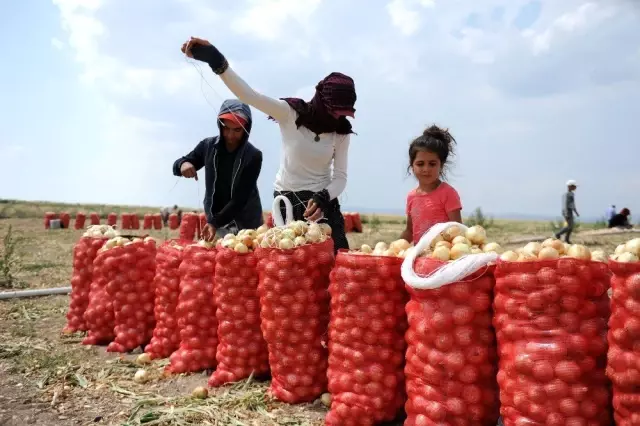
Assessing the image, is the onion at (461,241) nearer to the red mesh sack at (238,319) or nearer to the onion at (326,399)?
the onion at (326,399)

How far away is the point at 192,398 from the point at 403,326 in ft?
4.29

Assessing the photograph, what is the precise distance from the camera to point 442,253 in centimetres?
257

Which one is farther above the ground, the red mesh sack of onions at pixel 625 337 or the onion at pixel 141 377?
the red mesh sack of onions at pixel 625 337

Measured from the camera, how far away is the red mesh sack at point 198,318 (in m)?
3.80

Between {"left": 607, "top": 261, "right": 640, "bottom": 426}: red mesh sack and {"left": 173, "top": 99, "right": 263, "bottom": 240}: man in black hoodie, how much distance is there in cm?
289

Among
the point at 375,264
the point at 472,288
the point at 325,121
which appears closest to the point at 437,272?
the point at 472,288

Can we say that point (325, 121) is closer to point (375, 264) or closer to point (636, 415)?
point (375, 264)

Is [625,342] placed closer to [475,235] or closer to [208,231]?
[475,235]

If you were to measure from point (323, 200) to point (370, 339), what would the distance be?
1.17 meters

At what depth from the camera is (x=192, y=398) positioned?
10.9ft

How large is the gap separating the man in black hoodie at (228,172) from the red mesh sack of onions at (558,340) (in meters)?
2.59

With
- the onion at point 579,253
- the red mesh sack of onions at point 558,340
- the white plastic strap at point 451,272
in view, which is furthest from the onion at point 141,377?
the onion at point 579,253

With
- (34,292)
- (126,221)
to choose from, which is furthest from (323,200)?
(126,221)

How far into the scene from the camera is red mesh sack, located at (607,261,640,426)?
6.81 feet
